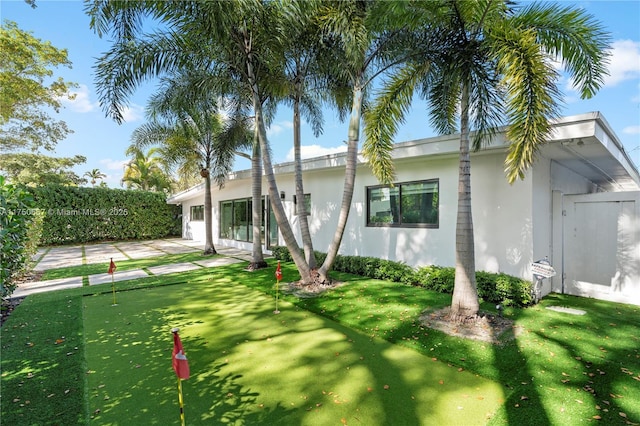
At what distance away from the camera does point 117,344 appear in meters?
4.45

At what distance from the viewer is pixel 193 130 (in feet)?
41.5

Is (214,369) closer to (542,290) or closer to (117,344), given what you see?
(117,344)

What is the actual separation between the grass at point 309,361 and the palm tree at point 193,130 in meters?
6.57

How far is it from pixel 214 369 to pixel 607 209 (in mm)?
8753

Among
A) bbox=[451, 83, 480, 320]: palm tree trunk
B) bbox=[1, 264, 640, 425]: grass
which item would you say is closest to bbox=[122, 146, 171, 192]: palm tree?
bbox=[1, 264, 640, 425]: grass

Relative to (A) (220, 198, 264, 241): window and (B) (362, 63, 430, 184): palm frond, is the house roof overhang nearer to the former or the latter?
(B) (362, 63, 430, 184): palm frond

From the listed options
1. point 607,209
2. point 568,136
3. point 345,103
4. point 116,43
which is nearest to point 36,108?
point 116,43

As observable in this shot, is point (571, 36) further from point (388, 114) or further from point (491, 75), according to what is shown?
point (388, 114)

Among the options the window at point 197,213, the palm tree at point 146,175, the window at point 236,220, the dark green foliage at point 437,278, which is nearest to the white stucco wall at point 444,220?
the dark green foliage at point 437,278

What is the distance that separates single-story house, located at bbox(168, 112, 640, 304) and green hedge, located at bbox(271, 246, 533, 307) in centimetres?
59

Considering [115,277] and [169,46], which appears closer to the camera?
[169,46]

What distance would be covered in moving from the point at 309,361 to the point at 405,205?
5.53 meters

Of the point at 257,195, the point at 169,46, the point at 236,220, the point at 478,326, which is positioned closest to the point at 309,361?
the point at 478,326

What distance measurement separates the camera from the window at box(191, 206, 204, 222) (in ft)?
67.4
